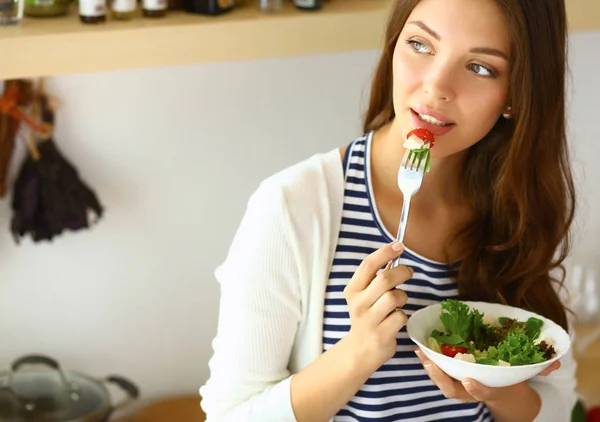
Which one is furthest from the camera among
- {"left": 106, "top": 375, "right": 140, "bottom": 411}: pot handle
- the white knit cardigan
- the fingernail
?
{"left": 106, "top": 375, "right": 140, "bottom": 411}: pot handle

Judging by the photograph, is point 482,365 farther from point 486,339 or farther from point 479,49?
point 479,49

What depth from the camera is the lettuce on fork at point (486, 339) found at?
1.04 m

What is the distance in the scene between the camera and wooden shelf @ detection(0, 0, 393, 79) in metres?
1.28

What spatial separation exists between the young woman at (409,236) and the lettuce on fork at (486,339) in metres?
0.04

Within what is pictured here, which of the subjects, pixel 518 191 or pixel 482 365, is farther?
pixel 518 191

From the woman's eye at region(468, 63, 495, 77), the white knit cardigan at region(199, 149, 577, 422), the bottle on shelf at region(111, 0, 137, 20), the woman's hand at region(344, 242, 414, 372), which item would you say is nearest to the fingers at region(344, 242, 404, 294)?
the woman's hand at region(344, 242, 414, 372)

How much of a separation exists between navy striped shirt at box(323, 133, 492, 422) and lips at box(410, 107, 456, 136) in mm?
125

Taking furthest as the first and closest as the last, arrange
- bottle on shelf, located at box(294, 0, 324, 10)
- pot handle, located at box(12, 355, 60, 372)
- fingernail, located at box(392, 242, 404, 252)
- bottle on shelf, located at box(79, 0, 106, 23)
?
pot handle, located at box(12, 355, 60, 372)
bottle on shelf, located at box(294, 0, 324, 10)
bottle on shelf, located at box(79, 0, 106, 23)
fingernail, located at box(392, 242, 404, 252)

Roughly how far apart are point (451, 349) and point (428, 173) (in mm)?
280

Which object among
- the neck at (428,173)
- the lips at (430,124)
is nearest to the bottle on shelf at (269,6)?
the neck at (428,173)

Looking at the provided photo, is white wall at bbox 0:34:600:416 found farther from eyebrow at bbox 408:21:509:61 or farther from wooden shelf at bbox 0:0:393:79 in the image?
eyebrow at bbox 408:21:509:61

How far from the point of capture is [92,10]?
1.33 m

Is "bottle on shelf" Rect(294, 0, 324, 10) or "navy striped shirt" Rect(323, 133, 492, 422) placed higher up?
"bottle on shelf" Rect(294, 0, 324, 10)

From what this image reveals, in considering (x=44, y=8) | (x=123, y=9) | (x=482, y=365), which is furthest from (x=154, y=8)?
(x=482, y=365)
